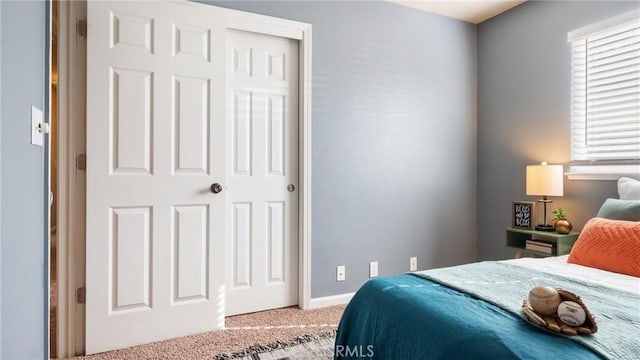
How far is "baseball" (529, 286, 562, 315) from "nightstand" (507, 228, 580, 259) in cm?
170

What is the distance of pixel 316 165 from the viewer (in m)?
2.78

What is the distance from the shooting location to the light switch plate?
44.3 inches

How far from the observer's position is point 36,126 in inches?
45.7

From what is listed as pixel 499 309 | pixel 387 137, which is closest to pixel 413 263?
pixel 387 137

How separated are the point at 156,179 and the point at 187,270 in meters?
0.61

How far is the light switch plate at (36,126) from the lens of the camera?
1125mm

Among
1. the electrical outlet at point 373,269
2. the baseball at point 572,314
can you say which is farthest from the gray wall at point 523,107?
the baseball at point 572,314

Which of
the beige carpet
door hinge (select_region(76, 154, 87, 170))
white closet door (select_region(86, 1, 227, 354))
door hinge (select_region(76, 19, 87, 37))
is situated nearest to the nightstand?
the beige carpet

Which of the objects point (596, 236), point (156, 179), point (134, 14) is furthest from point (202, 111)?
point (596, 236)

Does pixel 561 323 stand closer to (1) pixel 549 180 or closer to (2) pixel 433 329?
(2) pixel 433 329

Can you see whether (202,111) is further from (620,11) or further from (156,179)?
(620,11)

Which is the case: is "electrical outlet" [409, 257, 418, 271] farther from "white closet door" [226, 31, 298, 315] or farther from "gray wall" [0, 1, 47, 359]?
"gray wall" [0, 1, 47, 359]

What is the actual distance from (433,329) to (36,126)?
1.43 m

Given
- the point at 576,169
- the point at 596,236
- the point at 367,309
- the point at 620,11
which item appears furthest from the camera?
the point at 576,169
